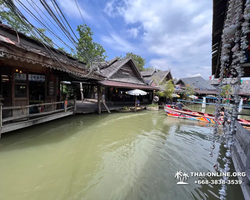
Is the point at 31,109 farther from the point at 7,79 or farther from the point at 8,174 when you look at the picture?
the point at 8,174

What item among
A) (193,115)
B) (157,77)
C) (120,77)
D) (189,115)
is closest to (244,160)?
(193,115)

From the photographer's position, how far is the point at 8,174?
3281 mm

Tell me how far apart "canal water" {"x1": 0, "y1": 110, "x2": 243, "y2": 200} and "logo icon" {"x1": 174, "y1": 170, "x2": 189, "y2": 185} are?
0.10 meters

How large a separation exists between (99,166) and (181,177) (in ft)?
7.58

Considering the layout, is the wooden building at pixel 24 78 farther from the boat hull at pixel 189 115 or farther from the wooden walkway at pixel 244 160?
the boat hull at pixel 189 115

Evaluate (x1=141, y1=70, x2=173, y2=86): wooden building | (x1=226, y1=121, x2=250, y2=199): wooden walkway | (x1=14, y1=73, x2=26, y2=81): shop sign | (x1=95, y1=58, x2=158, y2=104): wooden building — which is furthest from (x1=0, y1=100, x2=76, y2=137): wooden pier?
(x1=141, y1=70, x2=173, y2=86): wooden building

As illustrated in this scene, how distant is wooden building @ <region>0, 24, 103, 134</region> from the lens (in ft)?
14.6

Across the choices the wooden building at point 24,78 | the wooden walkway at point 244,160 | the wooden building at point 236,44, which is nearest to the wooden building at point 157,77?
the wooden building at point 24,78

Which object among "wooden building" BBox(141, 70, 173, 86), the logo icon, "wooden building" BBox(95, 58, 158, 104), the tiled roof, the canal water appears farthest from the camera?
"wooden building" BBox(141, 70, 173, 86)

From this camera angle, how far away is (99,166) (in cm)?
386

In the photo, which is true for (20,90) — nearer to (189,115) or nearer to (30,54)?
(30,54)

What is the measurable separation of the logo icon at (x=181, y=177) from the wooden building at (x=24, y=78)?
18.8ft

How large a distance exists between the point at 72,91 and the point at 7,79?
15.2 m

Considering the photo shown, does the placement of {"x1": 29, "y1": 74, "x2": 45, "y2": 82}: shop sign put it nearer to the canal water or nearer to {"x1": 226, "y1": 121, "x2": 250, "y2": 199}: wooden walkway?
the canal water
